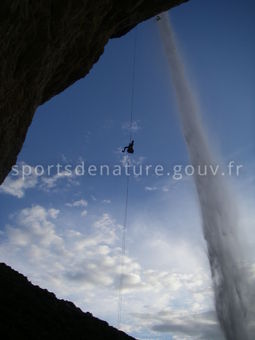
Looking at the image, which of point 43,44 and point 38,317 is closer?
point 43,44

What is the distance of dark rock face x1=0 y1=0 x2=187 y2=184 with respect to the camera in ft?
35.0

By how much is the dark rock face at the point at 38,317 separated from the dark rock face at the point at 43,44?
8.02m

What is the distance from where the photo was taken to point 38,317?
1914 cm

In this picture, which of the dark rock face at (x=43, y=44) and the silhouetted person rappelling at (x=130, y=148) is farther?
the silhouetted person rappelling at (x=130, y=148)

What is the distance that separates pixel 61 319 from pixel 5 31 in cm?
1790

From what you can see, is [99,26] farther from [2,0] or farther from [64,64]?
[2,0]

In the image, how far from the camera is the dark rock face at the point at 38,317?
1640 centimetres

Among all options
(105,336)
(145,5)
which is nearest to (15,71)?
(145,5)

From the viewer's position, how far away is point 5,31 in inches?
377

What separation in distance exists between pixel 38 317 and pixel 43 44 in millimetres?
15704

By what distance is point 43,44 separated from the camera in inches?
497

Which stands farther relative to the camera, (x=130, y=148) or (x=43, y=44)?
(x=130, y=148)

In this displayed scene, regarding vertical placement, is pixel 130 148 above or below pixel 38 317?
above

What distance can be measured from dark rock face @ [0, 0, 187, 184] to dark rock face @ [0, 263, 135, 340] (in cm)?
802
